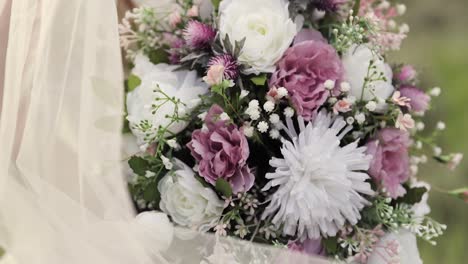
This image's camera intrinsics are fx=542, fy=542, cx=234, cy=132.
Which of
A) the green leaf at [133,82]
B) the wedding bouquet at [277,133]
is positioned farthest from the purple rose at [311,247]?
the green leaf at [133,82]

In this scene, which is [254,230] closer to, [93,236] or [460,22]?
[93,236]

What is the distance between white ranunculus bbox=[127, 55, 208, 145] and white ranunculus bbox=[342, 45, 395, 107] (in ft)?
0.71

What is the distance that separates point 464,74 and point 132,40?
3.58 ft

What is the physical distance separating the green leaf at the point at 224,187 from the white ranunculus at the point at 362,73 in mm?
238

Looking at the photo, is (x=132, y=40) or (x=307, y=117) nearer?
(x=307, y=117)

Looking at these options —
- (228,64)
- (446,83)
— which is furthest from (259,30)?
(446,83)

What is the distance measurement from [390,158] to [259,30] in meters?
0.29

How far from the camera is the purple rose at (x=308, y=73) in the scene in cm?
76

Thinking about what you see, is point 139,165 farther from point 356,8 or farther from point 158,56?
point 356,8

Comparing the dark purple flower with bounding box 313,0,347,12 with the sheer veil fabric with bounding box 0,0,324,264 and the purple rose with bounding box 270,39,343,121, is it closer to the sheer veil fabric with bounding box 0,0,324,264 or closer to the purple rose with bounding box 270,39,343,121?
the purple rose with bounding box 270,39,343,121

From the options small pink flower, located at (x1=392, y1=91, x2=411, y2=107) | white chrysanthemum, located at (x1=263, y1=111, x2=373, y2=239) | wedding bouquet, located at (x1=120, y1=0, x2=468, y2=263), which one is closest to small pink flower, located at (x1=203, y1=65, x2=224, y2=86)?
wedding bouquet, located at (x1=120, y1=0, x2=468, y2=263)

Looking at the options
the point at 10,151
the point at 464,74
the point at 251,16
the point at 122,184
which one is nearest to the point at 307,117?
the point at 251,16

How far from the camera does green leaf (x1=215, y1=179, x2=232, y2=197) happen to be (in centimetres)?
73

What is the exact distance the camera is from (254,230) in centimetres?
78
